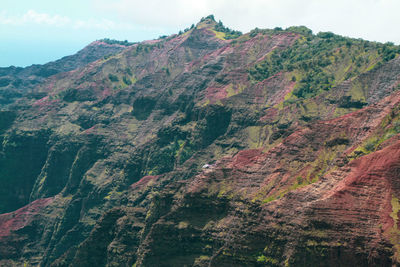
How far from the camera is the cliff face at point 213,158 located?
40906 mm

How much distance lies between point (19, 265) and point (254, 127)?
56.8 meters

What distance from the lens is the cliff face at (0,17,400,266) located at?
40906 mm

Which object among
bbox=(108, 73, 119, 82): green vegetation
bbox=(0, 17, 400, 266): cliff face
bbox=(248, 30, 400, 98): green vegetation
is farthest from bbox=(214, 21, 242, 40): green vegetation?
bbox=(248, 30, 400, 98): green vegetation

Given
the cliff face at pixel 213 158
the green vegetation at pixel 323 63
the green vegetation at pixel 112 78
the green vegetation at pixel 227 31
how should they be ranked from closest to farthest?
the cliff face at pixel 213 158 < the green vegetation at pixel 323 63 < the green vegetation at pixel 112 78 < the green vegetation at pixel 227 31

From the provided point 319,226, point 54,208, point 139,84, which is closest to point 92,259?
point 319,226

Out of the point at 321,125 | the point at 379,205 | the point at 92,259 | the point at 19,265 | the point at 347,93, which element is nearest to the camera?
the point at 379,205

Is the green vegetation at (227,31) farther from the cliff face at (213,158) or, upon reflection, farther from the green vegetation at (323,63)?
the green vegetation at (323,63)

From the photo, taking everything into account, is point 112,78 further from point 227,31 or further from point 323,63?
point 323,63

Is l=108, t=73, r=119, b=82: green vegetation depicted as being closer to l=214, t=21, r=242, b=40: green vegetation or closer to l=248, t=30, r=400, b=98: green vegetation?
l=214, t=21, r=242, b=40: green vegetation

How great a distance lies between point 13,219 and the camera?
340 ft

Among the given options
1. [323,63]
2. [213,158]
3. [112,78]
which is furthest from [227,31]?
[213,158]

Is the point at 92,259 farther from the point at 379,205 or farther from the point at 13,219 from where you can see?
the point at 13,219

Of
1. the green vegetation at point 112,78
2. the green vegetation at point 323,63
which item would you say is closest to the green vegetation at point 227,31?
the green vegetation at point 112,78

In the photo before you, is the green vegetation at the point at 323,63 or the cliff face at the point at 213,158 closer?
the cliff face at the point at 213,158
